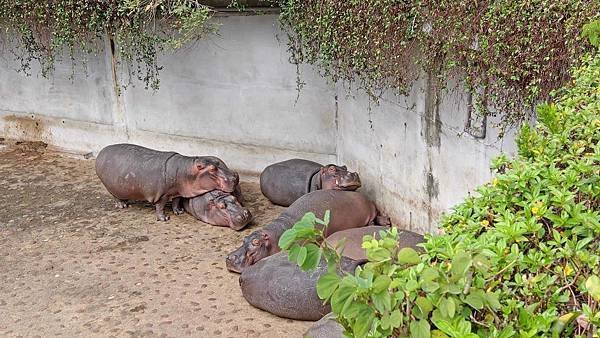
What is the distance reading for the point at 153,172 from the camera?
693cm

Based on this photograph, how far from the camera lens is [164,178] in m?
6.86

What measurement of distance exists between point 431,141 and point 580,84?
8.15ft

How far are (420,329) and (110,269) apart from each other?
4.63 metres

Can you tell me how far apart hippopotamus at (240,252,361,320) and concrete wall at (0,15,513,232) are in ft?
4.60

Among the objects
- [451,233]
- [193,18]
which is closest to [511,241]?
[451,233]

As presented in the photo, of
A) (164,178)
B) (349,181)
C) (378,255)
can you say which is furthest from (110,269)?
(378,255)

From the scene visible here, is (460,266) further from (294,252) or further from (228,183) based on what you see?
(228,183)

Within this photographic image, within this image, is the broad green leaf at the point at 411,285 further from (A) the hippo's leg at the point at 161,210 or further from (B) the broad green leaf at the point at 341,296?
(A) the hippo's leg at the point at 161,210

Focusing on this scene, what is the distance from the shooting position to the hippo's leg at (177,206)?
276 inches

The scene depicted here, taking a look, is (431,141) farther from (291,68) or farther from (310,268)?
(310,268)

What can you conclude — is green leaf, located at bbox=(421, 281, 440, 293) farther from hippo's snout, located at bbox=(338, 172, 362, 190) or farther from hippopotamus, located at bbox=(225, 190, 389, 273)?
hippo's snout, located at bbox=(338, 172, 362, 190)

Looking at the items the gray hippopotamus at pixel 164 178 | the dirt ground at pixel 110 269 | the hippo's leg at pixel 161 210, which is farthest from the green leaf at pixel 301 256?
the hippo's leg at pixel 161 210

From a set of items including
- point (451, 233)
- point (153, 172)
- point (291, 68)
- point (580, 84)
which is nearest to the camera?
point (451, 233)

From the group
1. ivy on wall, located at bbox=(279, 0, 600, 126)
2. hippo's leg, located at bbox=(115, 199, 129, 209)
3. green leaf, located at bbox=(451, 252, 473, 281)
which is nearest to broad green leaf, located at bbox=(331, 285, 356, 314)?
green leaf, located at bbox=(451, 252, 473, 281)
